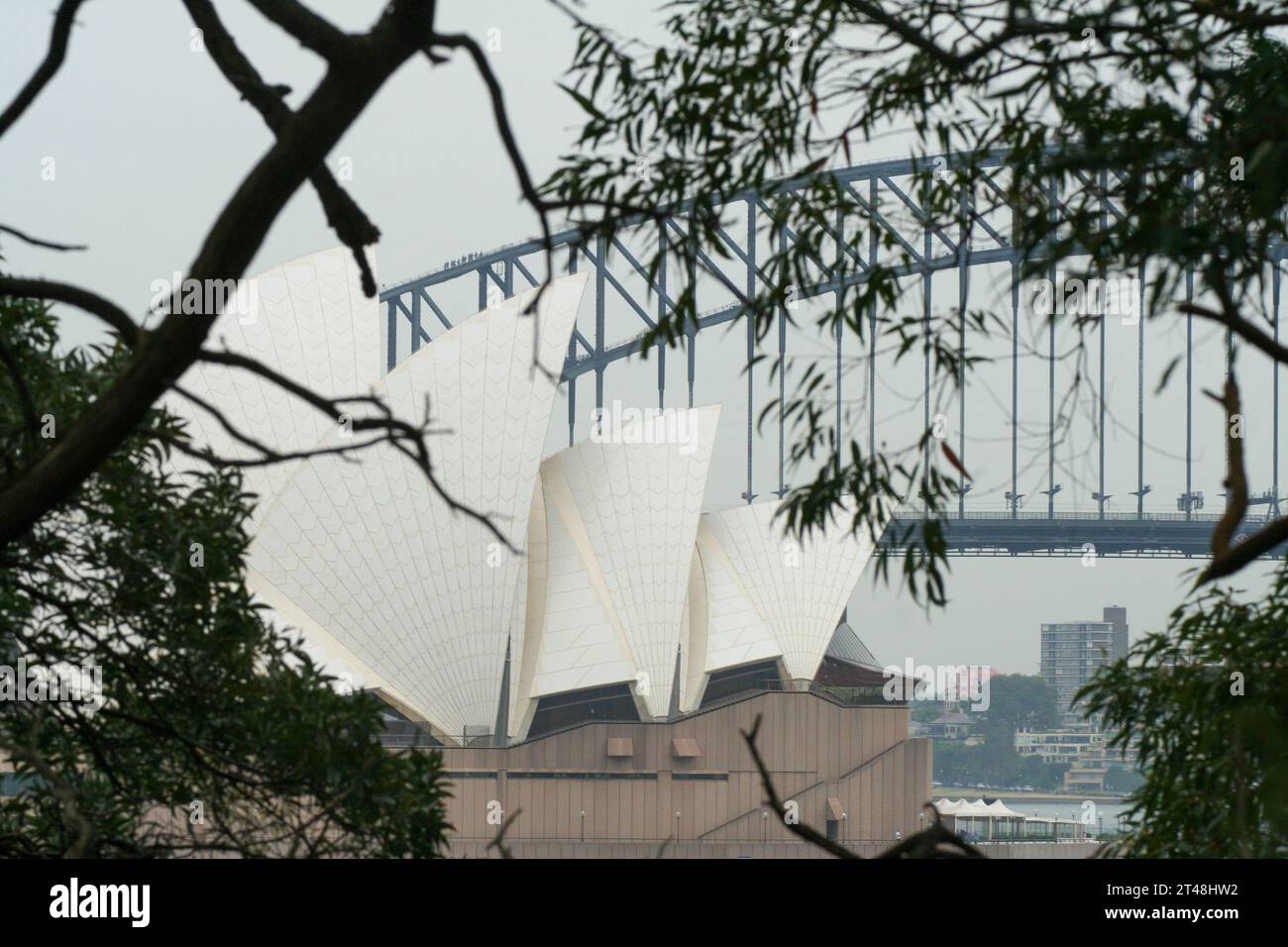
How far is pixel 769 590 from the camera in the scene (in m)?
29.7

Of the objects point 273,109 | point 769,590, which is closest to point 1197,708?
point 273,109

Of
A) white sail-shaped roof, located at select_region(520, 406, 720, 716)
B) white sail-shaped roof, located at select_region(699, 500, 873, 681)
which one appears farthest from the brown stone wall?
white sail-shaped roof, located at select_region(699, 500, 873, 681)

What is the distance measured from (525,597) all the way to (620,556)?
201 centimetres

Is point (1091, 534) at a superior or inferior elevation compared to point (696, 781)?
superior

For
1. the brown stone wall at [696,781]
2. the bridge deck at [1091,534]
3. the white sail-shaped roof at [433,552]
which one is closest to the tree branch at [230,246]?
the white sail-shaped roof at [433,552]

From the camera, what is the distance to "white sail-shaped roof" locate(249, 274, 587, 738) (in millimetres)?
25203

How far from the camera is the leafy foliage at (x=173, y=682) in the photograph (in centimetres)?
432

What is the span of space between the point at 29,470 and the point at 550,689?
23942mm

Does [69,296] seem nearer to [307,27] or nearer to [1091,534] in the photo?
[307,27]

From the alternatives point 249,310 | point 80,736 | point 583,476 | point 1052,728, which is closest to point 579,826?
point 583,476

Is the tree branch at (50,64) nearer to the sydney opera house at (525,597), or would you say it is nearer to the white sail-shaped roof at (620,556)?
the sydney opera house at (525,597)

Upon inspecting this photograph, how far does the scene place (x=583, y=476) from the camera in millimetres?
26984

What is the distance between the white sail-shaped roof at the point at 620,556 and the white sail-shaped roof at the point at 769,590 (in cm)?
238
